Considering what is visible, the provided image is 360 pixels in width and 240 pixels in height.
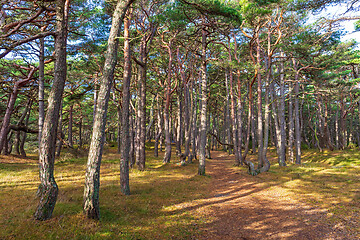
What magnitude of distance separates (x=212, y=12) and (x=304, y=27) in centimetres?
884

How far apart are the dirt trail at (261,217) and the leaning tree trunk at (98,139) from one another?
11.1ft

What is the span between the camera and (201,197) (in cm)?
866

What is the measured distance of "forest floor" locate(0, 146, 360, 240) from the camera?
5.04 meters

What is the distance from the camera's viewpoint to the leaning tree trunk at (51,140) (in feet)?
17.3

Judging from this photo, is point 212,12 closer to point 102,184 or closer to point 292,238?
point 292,238

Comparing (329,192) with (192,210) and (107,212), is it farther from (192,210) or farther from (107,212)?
(107,212)

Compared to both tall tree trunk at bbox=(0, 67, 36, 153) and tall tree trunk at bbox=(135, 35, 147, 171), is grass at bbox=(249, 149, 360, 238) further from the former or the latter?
tall tree trunk at bbox=(0, 67, 36, 153)

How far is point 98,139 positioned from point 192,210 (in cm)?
428

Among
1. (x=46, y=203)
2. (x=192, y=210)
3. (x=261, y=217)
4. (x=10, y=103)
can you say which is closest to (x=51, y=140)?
(x=46, y=203)

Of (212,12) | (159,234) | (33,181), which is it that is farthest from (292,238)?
(33,181)

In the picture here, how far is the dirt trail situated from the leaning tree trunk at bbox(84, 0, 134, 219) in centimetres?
340

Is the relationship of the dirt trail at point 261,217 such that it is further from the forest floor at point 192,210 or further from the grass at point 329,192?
the grass at point 329,192

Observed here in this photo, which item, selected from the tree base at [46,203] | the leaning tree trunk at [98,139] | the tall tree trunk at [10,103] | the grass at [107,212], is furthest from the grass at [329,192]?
the tall tree trunk at [10,103]

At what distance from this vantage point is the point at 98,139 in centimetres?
576
